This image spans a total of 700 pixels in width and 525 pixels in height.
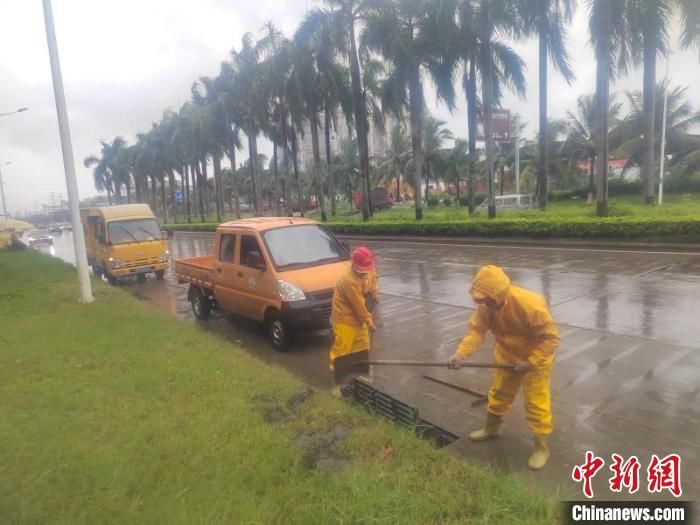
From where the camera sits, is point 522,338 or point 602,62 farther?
point 602,62

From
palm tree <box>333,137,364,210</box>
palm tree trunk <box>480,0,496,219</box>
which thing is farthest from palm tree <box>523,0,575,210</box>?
palm tree <box>333,137,364,210</box>

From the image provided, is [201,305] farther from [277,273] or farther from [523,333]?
[523,333]

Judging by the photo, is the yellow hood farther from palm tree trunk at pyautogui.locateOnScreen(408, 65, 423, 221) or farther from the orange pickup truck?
palm tree trunk at pyautogui.locateOnScreen(408, 65, 423, 221)

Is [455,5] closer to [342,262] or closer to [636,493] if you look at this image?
[342,262]

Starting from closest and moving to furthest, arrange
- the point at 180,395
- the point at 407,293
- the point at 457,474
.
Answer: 1. the point at 457,474
2. the point at 180,395
3. the point at 407,293

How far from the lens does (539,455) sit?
3.43 m

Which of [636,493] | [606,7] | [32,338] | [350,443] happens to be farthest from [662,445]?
[606,7]

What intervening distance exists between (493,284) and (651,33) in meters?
20.4

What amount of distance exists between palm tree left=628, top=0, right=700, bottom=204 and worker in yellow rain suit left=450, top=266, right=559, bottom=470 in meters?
17.3

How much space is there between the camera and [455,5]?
21.1 meters

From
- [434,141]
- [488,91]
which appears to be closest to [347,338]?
[488,91]

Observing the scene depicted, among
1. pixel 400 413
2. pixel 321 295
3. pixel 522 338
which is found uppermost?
pixel 522 338

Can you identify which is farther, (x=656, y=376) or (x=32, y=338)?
(x=32, y=338)

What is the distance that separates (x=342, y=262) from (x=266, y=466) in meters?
4.51
